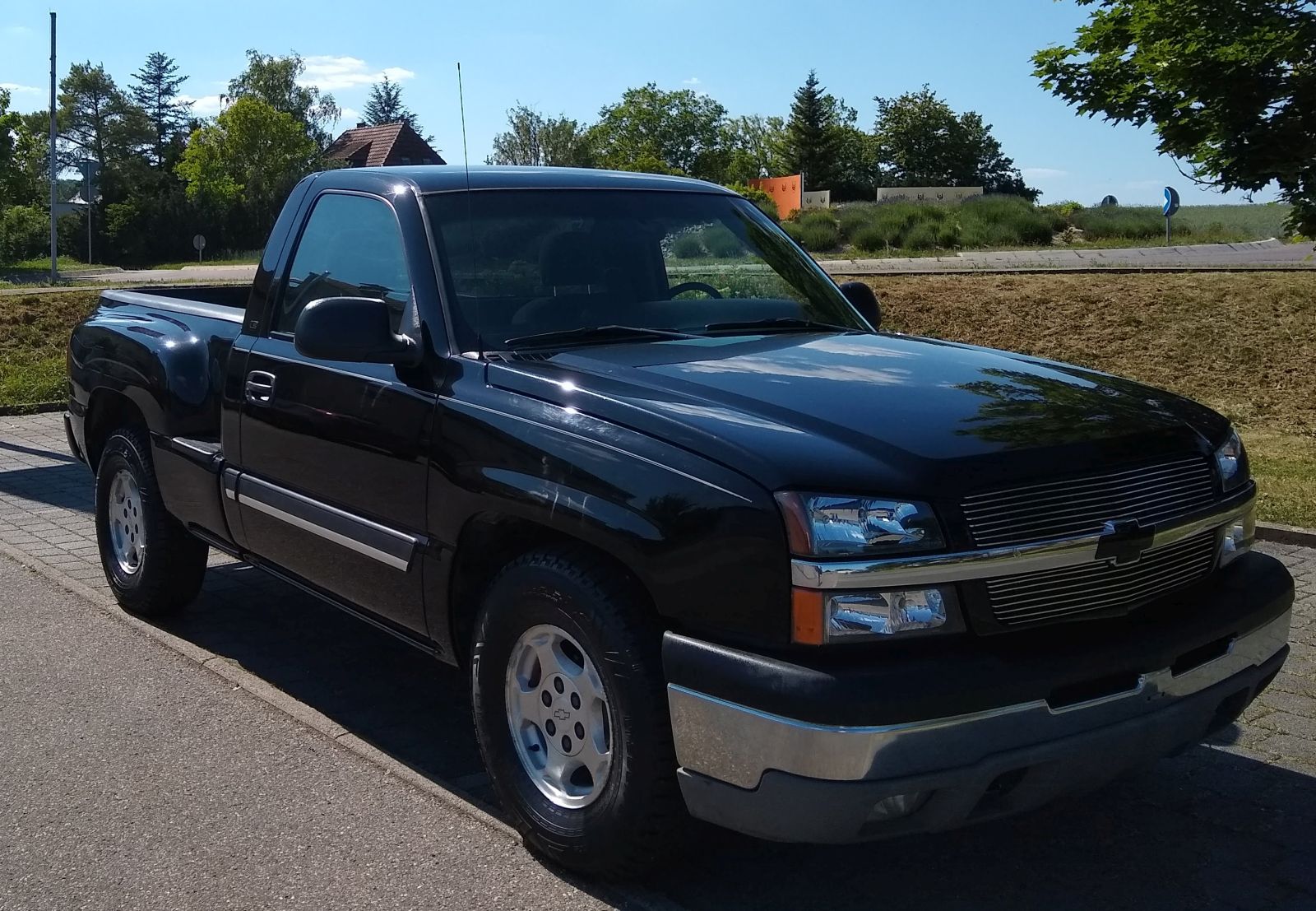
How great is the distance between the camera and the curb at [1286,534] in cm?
719

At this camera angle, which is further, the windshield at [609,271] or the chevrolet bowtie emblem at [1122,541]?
the windshield at [609,271]

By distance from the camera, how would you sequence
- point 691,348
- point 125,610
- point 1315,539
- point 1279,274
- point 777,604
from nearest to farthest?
point 777,604, point 691,348, point 125,610, point 1315,539, point 1279,274

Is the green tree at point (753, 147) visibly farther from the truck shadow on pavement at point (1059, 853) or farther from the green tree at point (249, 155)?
the truck shadow on pavement at point (1059, 853)

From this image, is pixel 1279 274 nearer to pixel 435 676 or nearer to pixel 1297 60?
pixel 1297 60

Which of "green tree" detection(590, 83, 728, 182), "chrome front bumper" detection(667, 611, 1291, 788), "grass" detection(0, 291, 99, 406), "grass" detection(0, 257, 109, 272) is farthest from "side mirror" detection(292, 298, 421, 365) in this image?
"green tree" detection(590, 83, 728, 182)

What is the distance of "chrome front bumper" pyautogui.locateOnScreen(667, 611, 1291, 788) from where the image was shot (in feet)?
9.58

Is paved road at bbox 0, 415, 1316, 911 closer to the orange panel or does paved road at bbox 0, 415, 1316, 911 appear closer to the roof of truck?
the roof of truck

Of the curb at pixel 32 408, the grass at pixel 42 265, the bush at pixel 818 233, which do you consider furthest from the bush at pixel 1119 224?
the grass at pixel 42 265

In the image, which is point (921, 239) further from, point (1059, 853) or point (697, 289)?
point (1059, 853)

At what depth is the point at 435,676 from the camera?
5.42m

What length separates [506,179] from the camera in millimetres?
4695

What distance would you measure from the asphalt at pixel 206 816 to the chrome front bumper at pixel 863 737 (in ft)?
2.16

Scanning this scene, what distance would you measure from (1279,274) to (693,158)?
80.7 metres


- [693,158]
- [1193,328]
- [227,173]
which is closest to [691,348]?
[1193,328]
